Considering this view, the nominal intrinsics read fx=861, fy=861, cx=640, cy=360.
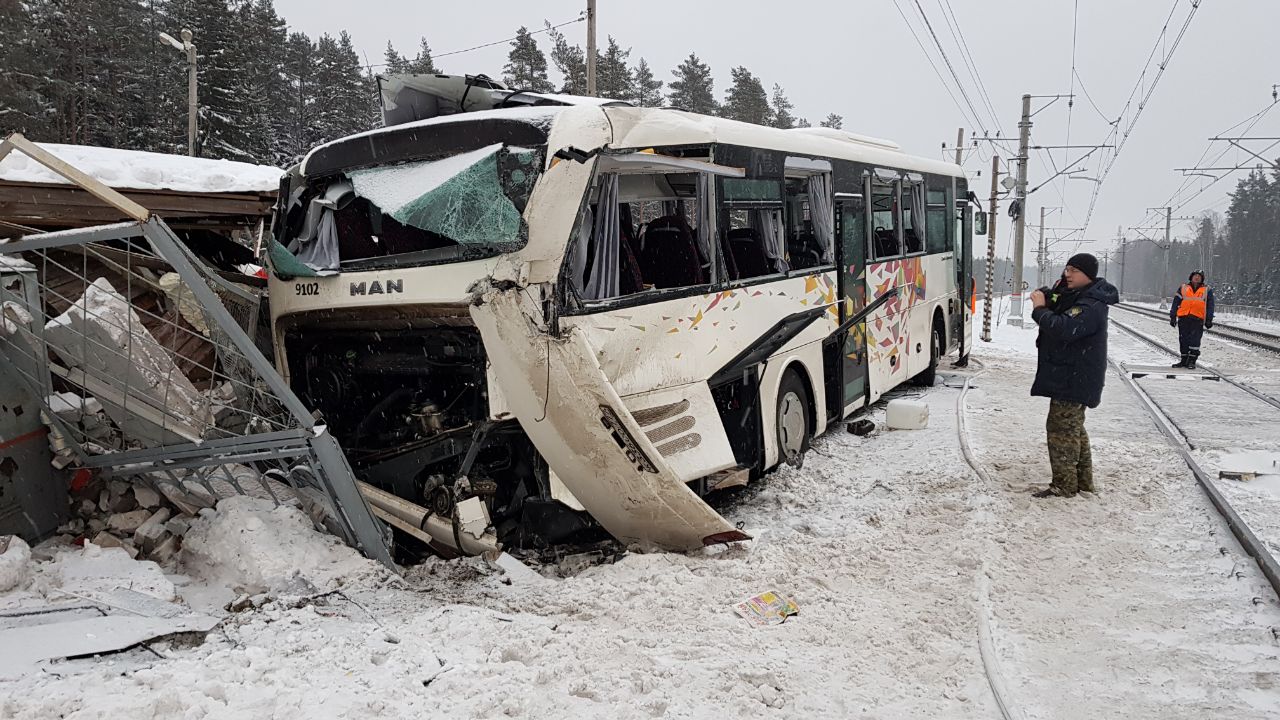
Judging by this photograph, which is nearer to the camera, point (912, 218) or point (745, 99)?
point (912, 218)

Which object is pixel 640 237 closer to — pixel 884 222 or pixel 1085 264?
pixel 1085 264

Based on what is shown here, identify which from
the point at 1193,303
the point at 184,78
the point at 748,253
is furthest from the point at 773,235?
the point at 184,78

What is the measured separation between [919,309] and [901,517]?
5.59 m

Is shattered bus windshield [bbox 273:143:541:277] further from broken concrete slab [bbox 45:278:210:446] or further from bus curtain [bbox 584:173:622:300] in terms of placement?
broken concrete slab [bbox 45:278:210:446]

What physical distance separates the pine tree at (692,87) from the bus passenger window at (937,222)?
38082 millimetres

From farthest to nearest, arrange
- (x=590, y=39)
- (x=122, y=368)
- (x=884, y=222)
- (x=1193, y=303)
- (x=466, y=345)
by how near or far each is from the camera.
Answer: (x=590, y=39) → (x=1193, y=303) → (x=884, y=222) → (x=466, y=345) → (x=122, y=368)

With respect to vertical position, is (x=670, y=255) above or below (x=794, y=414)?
above

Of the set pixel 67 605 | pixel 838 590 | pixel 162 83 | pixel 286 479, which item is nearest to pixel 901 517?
pixel 838 590

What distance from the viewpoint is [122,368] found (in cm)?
496

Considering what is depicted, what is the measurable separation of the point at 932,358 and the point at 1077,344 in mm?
5975

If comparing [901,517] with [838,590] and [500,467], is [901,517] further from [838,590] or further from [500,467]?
[500,467]

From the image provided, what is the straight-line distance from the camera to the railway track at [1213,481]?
5059 millimetres

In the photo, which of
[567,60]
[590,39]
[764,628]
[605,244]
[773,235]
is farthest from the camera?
[567,60]

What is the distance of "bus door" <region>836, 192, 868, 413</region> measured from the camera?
27.4 ft
